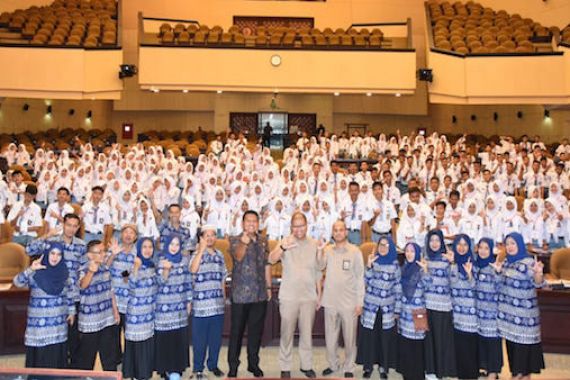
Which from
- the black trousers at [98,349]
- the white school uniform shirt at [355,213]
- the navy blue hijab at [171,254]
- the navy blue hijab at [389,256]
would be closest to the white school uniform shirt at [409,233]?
the white school uniform shirt at [355,213]

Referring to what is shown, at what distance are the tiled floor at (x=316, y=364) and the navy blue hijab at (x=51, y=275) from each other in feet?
5.58

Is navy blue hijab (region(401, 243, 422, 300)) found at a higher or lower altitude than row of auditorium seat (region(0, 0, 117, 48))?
lower

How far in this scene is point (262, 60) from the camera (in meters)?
20.1

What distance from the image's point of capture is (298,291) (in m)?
6.30

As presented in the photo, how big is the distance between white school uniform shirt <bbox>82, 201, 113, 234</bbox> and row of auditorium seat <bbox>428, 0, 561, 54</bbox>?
14.8 metres

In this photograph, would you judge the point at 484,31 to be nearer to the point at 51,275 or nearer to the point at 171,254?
the point at 171,254

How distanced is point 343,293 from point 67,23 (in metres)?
19.9

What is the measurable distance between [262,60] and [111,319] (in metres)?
15.3

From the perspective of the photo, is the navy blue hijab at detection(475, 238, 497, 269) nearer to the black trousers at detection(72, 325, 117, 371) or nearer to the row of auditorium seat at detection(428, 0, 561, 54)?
the black trousers at detection(72, 325, 117, 371)

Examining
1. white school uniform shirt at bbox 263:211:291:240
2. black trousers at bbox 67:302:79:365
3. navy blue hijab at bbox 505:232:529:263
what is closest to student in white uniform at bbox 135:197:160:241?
white school uniform shirt at bbox 263:211:291:240

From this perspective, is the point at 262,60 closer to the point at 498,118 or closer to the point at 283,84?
the point at 283,84

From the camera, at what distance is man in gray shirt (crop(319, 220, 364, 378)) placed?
6.30 m

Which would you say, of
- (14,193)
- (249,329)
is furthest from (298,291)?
(14,193)

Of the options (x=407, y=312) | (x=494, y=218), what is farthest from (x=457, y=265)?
(x=494, y=218)
